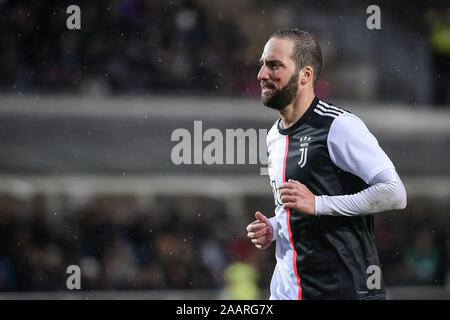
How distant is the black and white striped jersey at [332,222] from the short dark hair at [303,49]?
244mm

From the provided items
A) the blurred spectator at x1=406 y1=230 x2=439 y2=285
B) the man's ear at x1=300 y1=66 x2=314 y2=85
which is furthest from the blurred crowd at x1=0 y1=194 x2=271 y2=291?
the man's ear at x1=300 y1=66 x2=314 y2=85

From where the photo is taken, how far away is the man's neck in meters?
3.88

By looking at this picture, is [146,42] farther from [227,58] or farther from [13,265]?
[13,265]

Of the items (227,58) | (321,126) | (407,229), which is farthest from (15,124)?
(321,126)

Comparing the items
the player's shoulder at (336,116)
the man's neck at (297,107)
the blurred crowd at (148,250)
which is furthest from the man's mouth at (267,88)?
the blurred crowd at (148,250)

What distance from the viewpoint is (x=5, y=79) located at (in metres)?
10.5

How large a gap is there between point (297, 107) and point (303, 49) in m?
0.27

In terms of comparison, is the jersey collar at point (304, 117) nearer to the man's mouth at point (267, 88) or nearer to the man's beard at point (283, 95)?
the man's beard at point (283, 95)

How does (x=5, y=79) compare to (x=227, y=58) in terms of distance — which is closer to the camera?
(x=5, y=79)

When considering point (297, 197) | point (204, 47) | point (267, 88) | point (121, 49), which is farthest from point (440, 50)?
point (297, 197)

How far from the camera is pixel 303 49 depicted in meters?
3.87

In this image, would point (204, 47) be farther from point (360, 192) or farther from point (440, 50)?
point (360, 192)

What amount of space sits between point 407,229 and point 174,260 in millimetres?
3221

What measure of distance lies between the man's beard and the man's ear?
3 centimetres
